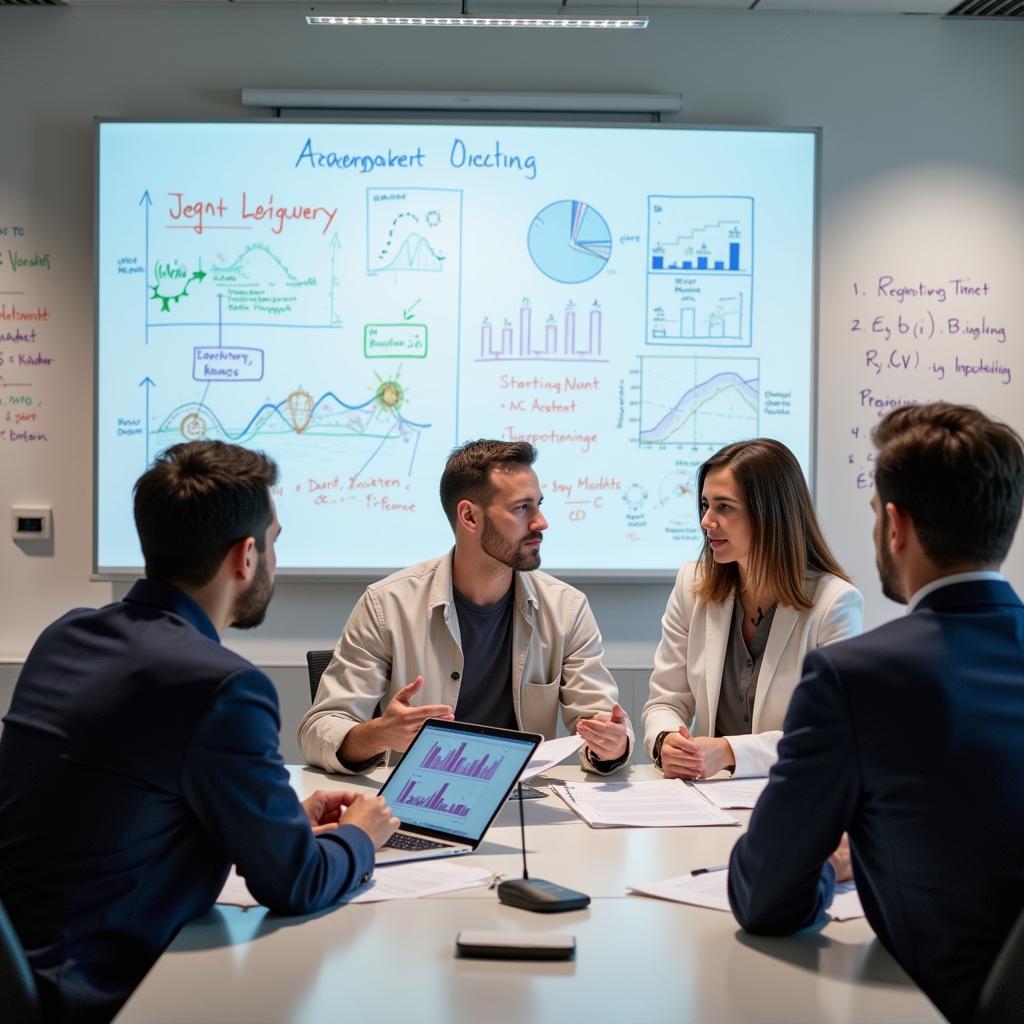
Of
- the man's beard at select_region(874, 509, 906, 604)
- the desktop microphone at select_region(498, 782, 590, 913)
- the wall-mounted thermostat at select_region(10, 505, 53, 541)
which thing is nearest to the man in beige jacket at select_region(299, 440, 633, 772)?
the desktop microphone at select_region(498, 782, 590, 913)

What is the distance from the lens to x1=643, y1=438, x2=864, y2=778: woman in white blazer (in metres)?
2.68

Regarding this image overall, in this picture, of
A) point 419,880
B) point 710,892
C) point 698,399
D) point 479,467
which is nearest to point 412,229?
point 698,399

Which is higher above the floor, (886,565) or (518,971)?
(886,565)

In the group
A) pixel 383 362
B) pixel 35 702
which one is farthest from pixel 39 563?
pixel 35 702

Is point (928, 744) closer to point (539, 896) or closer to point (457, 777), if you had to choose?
point (539, 896)

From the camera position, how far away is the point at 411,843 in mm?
1956

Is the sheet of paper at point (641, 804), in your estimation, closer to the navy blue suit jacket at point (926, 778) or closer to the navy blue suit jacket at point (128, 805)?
the navy blue suit jacket at point (926, 778)

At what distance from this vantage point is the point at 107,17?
13.6 ft

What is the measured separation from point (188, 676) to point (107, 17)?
11.4 feet

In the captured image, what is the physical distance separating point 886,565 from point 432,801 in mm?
892

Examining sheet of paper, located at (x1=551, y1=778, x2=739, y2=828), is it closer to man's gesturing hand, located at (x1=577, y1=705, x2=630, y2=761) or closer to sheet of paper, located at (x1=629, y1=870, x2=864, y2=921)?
man's gesturing hand, located at (x1=577, y1=705, x2=630, y2=761)

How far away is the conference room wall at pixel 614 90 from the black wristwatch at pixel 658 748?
1.59 m

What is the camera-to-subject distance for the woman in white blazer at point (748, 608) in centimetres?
268

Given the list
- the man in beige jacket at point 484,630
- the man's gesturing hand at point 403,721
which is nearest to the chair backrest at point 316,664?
the man in beige jacket at point 484,630
